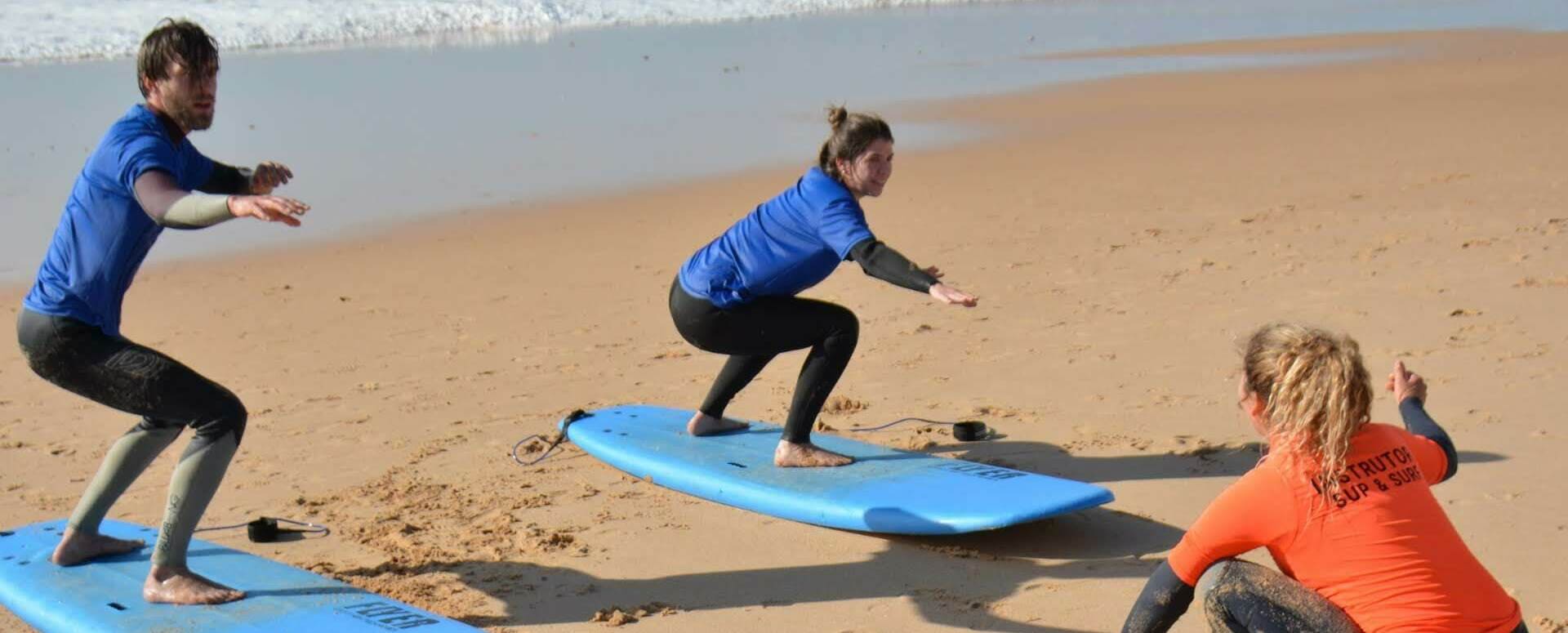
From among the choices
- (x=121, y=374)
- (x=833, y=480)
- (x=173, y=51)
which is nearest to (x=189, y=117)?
(x=173, y=51)

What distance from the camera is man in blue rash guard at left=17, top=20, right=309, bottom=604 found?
13.5 ft

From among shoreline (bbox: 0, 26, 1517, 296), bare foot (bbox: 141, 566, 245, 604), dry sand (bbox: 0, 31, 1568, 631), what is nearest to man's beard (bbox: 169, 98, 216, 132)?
bare foot (bbox: 141, 566, 245, 604)

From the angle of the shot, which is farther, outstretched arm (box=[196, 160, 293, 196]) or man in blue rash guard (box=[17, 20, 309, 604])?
outstretched arm (box=[196, 160, 293, 196])

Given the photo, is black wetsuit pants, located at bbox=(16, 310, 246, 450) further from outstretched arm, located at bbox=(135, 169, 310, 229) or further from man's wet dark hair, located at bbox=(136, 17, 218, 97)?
man's wet dark hair, located at bbox=(136, 17, 218, 97)

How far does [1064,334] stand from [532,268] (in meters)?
3.30

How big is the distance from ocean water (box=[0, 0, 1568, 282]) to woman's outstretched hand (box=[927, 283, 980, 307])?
20.0 feet

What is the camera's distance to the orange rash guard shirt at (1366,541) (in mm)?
3053

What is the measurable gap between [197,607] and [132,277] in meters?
0.93

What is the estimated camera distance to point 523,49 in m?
20.1

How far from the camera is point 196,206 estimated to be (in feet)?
12.9

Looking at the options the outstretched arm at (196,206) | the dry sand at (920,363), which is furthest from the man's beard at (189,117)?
the dry sand at (920,363)

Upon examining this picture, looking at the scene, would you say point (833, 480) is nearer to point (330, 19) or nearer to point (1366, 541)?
point (1366, 541)

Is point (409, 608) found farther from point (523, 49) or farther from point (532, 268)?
point (523, 49)

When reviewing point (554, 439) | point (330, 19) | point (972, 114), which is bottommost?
point (554, 439)
